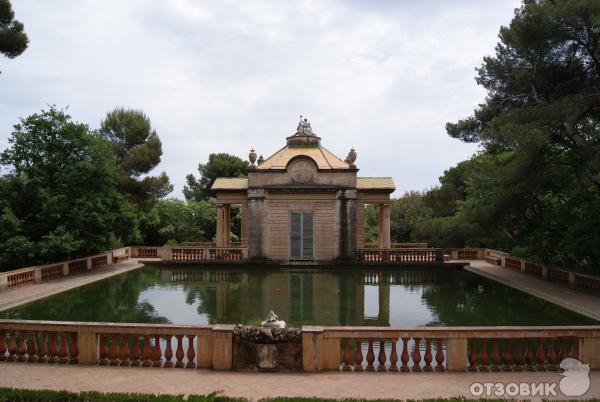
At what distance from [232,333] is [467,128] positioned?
684 inches

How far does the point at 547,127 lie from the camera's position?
52.1 ft

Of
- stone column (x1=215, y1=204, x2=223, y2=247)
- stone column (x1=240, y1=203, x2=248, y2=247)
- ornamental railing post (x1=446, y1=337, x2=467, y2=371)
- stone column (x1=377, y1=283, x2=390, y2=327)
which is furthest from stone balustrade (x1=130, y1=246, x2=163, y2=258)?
ornamental railing post (x1=446, y1=337, x2=467, y2=371)

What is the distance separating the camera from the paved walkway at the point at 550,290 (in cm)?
1362

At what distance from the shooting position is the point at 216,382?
22.6 feet

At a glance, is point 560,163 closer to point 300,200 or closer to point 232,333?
point 300,200

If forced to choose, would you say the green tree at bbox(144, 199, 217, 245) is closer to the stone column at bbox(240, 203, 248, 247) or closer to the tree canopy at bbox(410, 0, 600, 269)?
the stone column at bbox(240, 203, 248, 247)

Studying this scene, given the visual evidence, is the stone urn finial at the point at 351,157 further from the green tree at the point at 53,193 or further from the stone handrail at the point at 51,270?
the stone handrail at the point at 51,270

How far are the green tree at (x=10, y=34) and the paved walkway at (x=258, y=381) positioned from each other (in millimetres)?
13292

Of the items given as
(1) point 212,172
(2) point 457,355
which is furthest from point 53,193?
(1) point 212,172

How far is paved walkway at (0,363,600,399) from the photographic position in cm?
650

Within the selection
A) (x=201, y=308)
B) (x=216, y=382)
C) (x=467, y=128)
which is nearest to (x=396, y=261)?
(x=467, y=128)

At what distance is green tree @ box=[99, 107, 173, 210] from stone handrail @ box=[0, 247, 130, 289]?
1248 centimetres

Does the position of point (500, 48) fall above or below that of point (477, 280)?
above

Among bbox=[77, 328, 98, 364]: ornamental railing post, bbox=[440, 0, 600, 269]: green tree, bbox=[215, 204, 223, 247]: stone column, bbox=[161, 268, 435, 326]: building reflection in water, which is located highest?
bbox=[440, 0, 600, 269]: green tree
